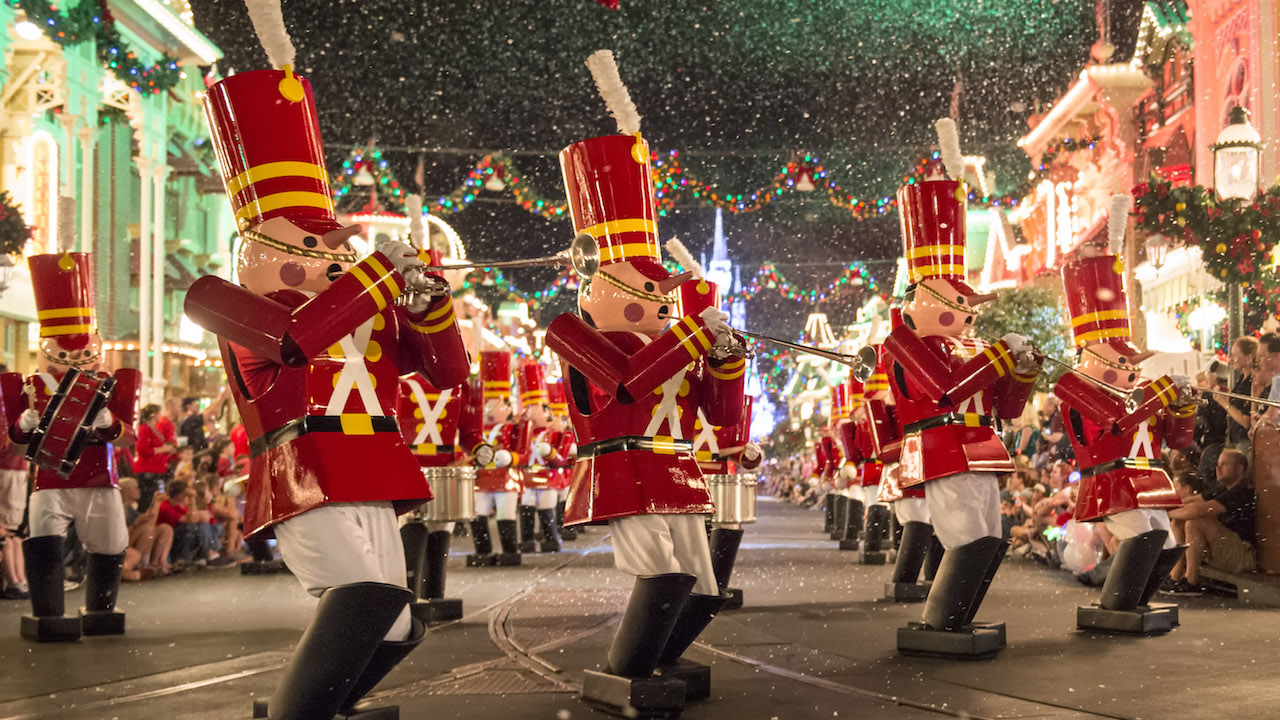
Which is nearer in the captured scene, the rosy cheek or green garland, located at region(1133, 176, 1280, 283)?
the rosy cheek

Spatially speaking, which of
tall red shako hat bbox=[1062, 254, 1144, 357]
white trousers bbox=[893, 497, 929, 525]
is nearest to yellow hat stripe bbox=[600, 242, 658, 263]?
tall red shako hat bbox=[1062, 254, 1144, 357]

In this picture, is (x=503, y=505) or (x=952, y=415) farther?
(x=503, y=505)

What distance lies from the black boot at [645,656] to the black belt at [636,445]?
1.64 feet

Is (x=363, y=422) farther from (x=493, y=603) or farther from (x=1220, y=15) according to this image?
(x=1220, y=15)

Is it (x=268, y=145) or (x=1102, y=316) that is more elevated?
(x=268, y=145)

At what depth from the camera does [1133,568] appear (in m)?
7.45

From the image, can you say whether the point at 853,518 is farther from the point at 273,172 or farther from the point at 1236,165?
the point at 273,172

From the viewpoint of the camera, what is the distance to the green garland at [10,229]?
427 inches

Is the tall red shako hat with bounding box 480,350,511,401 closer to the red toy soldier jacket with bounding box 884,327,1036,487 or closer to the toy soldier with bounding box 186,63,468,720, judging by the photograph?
the red toy soldier jacket with bounding box 884,327,1036,487

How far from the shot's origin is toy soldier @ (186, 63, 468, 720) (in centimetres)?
416

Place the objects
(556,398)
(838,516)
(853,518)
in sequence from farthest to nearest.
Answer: (838,516) → (556,398) → (853,518)

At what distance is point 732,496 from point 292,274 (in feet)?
13.5

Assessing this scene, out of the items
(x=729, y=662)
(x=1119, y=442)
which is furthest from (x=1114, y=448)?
(x=729, y=662)

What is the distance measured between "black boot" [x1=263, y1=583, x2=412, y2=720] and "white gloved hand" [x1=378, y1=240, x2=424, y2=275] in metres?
0.99
